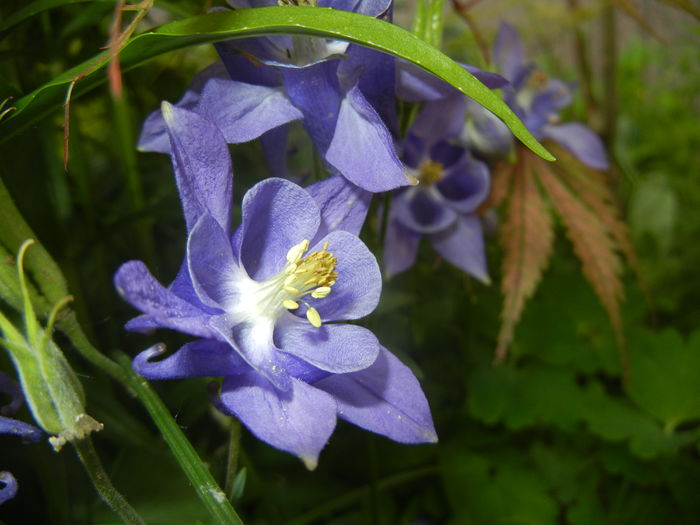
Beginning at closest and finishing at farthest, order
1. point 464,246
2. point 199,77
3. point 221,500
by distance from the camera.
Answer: point 221,500, point 199,77, point 464,246

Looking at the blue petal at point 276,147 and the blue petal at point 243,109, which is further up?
the blue petal at point 243,109

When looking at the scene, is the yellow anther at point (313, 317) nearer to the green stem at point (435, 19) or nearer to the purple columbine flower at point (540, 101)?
the green stem at point (435, 19)

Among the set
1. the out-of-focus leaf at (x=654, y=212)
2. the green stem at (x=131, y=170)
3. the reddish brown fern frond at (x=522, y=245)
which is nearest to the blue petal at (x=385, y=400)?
the reddish brown fern frond at (x=522, y=245)

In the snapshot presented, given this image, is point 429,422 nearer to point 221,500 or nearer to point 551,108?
point 221,500

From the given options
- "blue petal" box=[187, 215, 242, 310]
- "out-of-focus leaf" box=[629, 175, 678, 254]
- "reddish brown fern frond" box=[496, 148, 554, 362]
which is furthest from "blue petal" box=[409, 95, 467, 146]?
"out-of-focus leaf" box=[629, 175, 678, 254]

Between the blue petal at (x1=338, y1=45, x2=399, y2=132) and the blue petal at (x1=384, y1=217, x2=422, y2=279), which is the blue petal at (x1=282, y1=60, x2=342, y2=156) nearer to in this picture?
the blue petal at (x1=338, y1=45, x2=399, y2=132)

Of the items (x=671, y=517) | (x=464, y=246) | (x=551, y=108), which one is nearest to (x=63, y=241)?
(x=464, y=246)
